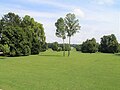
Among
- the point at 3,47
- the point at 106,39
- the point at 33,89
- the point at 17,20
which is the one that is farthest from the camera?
the point at 106,39

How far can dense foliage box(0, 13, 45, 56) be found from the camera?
77625mm

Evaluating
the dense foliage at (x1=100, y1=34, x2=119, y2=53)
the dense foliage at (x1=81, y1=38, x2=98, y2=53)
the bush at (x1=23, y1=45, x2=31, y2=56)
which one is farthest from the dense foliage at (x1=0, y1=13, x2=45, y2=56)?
the dense foliage at (x1=100, y1=34, x2=119, y2=53)

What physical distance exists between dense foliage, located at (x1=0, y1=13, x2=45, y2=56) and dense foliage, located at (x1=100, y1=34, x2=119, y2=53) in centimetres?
4604

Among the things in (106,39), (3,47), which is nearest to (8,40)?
(3,47)

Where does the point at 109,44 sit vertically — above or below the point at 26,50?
above

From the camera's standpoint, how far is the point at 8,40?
77.9 meters

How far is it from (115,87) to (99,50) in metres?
130

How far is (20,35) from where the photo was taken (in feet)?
266

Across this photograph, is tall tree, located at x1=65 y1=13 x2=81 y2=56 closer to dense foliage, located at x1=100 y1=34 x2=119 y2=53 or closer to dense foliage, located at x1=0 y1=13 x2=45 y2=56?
dense foliage, located at x1=0 y1=13 x2=45 y2=56

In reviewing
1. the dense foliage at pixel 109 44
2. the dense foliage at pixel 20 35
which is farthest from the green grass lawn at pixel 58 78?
the dense foliage at pixel 109 44

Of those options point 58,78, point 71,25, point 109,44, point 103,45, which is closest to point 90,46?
point 109,44

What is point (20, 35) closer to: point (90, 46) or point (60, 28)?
point (60, 28)

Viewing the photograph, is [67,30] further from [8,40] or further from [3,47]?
[3,47]

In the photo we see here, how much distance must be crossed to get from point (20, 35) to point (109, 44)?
70.4m
